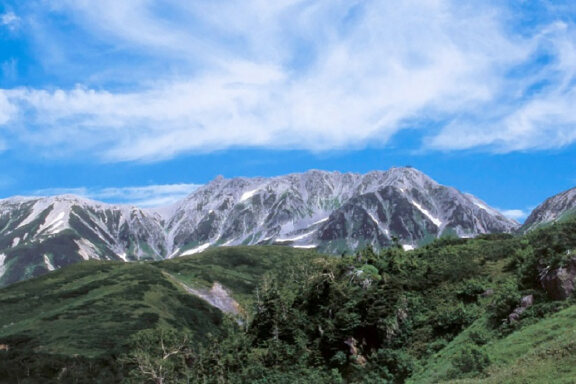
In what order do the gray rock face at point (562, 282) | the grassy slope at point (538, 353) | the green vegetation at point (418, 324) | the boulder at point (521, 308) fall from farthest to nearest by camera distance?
1. the boulder at point (521, 308)
2. the gray rock face at point (562, 282)
3. the green vegetation at point (418, 324)
4. the grassy slope at point (538, 353)

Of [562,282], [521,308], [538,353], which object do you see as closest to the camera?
[538,353]

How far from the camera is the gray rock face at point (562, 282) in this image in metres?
45.1

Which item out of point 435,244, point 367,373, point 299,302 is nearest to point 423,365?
point 367,373

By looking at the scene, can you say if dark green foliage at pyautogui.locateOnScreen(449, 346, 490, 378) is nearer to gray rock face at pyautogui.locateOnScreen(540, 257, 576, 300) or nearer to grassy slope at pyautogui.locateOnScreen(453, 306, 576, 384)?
grassy slope at pyautogui.locateOnScreen(453, 306, 576, 384)

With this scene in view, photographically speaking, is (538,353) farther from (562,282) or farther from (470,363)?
(562,282)

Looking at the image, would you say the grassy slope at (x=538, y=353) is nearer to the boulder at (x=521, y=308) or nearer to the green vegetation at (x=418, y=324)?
the green vegetation at (x=418, y=324)

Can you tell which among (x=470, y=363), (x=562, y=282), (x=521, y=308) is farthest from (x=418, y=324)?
(x=470, y=363)

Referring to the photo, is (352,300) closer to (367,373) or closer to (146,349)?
(367,373)

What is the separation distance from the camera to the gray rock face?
4509cm

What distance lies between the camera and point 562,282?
45.8 meters

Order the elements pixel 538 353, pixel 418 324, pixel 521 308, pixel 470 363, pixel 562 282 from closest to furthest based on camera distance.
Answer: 1. pixel 538 353
2. pixel 470 363
3. pixel 562 282
4. pixel 521 308
5. pixel 418 324

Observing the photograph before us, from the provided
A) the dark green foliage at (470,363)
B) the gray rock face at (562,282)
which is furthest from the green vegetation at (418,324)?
the gray rock face at (562,282)

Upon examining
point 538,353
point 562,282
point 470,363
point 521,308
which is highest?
point 562,282

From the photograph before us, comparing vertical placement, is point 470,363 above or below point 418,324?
below
